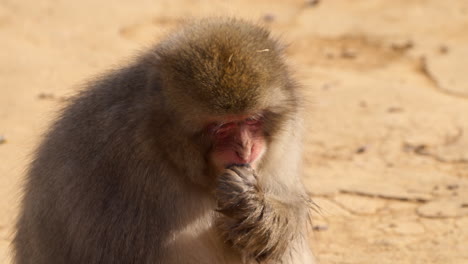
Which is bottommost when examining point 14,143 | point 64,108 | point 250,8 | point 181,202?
point 250,8

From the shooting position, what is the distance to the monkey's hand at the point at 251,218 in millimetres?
3297

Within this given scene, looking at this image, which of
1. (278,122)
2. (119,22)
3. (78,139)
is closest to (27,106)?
(119,22)

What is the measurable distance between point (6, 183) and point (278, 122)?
7.99 feet

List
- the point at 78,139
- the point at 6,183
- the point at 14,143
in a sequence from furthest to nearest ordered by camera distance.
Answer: the point at 14,143
the point at 6,183
the point at 78,139

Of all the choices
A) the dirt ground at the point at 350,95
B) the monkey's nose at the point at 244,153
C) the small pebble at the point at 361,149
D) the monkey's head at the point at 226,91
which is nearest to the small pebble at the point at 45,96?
the dirt ground at the point at 350,95

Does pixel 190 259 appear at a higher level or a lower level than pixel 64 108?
lower

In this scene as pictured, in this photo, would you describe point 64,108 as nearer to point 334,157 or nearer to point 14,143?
point 14,143

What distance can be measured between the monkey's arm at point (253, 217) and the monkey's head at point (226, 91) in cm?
9

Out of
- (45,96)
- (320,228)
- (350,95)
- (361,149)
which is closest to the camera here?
(320,228)

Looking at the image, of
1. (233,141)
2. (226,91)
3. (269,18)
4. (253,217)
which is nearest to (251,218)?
(253,217)

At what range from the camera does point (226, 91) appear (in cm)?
323

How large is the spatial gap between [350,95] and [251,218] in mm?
3550

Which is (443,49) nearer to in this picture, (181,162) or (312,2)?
(312,2)

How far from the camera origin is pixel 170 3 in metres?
9.03
